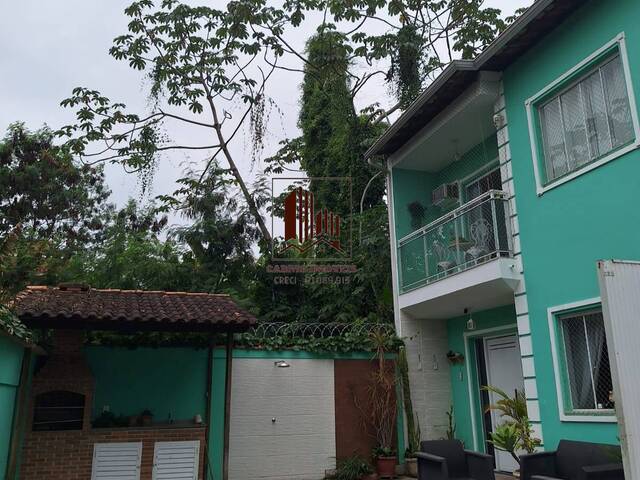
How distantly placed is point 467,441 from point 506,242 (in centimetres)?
391

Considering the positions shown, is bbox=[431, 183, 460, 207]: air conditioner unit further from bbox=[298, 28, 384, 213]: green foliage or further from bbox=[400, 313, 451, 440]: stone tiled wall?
bbox=[298, 28, 384, 213]: green foliage

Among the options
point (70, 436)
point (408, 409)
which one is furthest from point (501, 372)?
point (70, 436)

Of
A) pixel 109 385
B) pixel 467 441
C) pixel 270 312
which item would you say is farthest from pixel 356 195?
pixel 109 385

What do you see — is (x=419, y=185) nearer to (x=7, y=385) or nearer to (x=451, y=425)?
(x=451, y=425)

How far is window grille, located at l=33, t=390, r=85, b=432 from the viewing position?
7602mm

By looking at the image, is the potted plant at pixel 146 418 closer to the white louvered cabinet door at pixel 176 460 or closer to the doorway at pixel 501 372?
the white louvered cabinet door at pixel 176 460

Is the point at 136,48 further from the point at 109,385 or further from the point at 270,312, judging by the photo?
the point at 109,385

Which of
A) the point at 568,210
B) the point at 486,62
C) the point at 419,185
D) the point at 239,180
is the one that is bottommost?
the point at 568,210

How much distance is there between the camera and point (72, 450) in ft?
24.4

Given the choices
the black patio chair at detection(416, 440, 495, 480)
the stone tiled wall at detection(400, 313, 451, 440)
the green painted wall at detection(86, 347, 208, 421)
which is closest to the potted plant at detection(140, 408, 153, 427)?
the green painted wall at detection(86, 347, 208, 421)

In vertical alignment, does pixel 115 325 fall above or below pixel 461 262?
below

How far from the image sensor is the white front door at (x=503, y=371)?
8773 millimetres

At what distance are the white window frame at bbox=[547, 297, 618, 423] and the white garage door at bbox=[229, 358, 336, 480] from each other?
411cm

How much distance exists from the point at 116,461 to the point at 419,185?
7323mm
